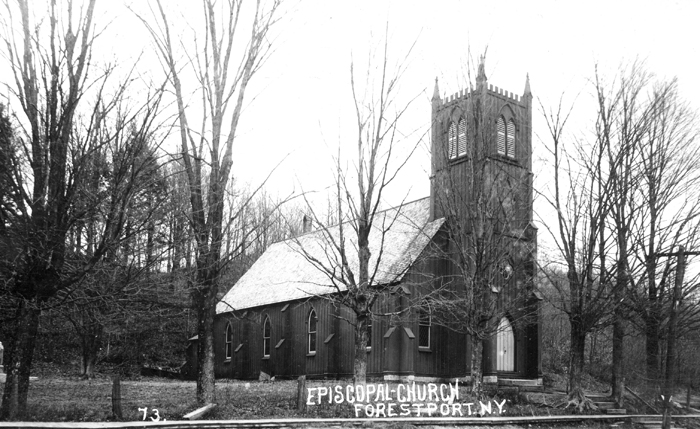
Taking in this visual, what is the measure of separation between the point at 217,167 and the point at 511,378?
18.2 meters

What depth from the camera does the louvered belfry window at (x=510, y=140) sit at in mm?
31703

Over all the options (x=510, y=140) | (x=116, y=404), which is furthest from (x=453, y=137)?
(x=116, y=404)

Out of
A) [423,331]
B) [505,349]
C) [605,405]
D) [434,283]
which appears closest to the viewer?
[605,405]

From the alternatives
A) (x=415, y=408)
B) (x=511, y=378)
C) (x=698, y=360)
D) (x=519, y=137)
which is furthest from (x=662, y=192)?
(x=698, y=360)

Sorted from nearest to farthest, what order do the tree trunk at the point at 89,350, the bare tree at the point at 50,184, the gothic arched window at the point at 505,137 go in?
1. the bare tree at the point at 50,184
2. the gothic arched window at the point at 505,137
3. the tree trunk at the point at 89,350

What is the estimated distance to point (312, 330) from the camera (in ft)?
111

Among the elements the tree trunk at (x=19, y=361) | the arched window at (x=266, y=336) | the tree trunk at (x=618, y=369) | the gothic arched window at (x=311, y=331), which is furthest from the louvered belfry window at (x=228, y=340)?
the tree trunk at (x=19, y=361)

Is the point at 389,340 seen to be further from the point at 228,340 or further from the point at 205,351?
the point at 228,340

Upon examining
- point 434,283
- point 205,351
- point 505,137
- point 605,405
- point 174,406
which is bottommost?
point 605,405

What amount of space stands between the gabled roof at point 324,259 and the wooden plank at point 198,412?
28.1 feet

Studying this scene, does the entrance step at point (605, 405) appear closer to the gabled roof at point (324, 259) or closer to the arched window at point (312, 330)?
the gabled roof at point (324, 259)

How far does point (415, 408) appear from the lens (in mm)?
20094

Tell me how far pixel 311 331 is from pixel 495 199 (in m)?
12.8

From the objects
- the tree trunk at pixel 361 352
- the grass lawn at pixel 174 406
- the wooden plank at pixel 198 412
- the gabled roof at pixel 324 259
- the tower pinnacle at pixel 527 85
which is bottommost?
the grass lawn at pixel 174 406
